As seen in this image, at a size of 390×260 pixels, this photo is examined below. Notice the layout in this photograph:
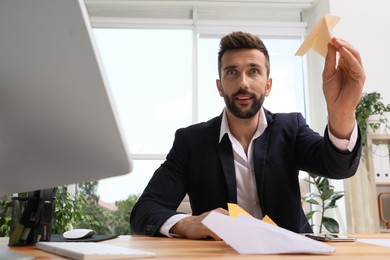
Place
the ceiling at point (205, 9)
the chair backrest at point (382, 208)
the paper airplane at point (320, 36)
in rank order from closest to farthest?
the paper airplane at point (320, 36) → the chair backrest at point (382, 208) → the ceiling at point (205, 9)

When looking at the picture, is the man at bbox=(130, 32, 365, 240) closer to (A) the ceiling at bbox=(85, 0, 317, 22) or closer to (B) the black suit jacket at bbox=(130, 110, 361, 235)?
(B) the black suit jacket at bbox=(130, 110, 361, 235)

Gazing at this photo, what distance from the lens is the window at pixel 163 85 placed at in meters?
3.79

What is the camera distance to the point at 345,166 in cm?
Result: 124

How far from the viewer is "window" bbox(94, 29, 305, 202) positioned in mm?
3785

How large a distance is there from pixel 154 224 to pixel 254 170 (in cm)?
46

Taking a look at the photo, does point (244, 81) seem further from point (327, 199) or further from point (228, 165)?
point (327, 199)

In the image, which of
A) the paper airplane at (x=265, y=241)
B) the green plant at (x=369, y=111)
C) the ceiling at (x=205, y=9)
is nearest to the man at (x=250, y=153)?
the paper airplane at (x=265, y=241)

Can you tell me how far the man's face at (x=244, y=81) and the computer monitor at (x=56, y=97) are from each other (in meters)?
1.04

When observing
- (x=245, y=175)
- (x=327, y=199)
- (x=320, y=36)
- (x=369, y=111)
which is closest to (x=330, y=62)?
(x=320, y=36)

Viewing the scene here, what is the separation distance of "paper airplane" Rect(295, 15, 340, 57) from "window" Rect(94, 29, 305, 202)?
2.85 m

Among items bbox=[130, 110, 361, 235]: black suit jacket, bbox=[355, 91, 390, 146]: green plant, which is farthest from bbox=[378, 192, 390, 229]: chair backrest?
bbox=[130, 110, 361, 235]: black suit jacket

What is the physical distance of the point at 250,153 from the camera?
147cm

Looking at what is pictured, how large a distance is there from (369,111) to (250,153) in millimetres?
2033

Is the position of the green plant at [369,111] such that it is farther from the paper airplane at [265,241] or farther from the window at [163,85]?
the paper airplane at [265,241]
